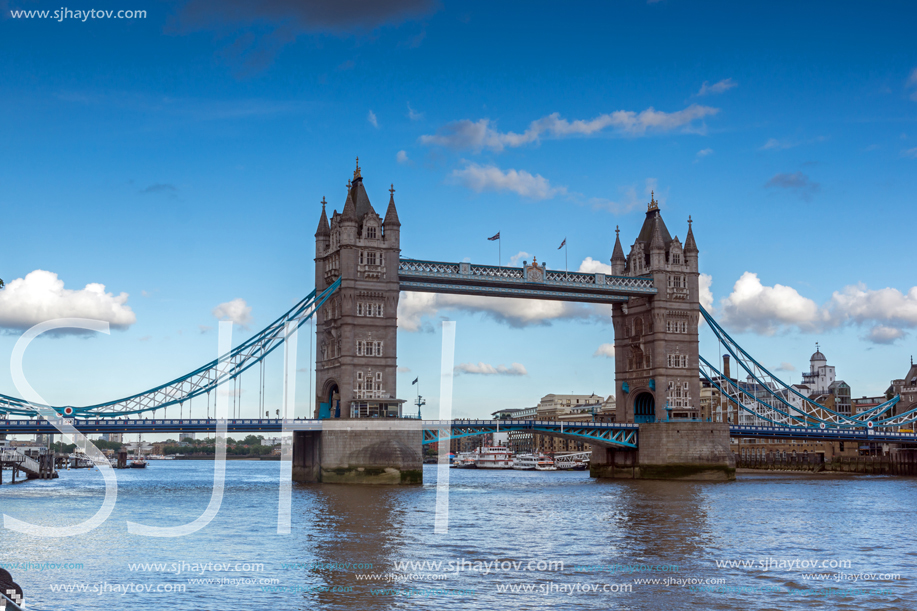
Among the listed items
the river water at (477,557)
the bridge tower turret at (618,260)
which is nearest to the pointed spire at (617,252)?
the bridge tower turret at (618,260)

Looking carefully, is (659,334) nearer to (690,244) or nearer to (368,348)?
(690,244)

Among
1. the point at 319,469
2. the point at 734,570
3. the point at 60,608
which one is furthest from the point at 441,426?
the point at 60,608

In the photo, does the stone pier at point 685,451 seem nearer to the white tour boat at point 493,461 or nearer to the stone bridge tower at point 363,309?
the stone bridge tower at point 363,309

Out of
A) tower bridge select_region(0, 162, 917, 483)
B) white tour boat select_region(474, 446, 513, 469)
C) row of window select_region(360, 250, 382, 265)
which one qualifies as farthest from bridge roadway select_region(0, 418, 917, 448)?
white tour boat select_region(474, 446, 513, 469)

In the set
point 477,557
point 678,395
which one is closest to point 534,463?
point 678,395

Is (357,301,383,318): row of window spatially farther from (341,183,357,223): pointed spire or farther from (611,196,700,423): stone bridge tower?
(611,196,700,423): stone bridge tower

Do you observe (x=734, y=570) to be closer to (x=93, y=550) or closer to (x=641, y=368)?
(x=93, y=550)

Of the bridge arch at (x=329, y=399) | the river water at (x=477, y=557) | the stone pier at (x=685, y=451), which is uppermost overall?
the bridge arch at (x=329, y=399)
